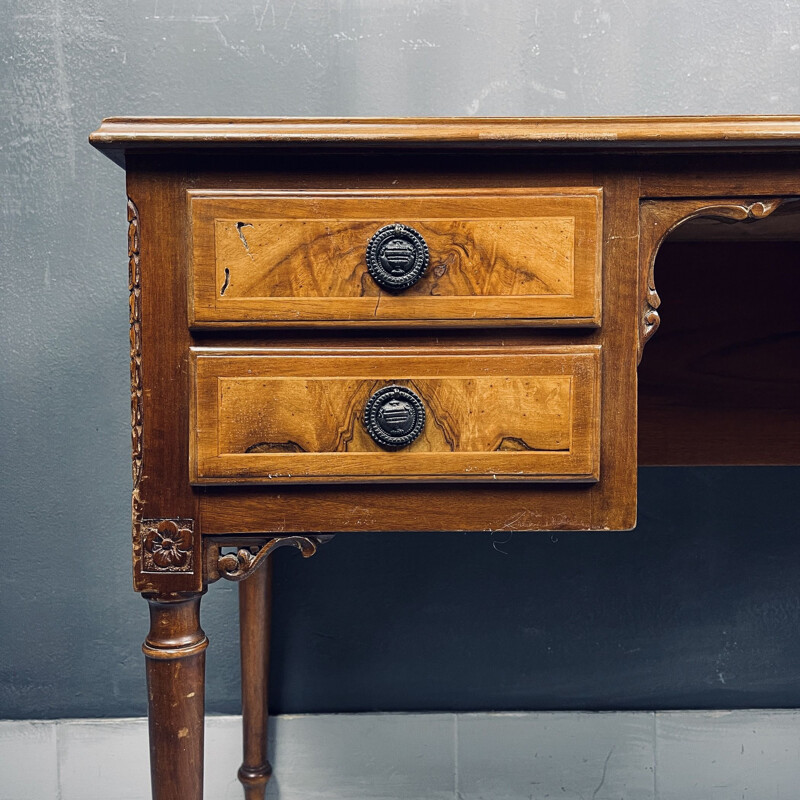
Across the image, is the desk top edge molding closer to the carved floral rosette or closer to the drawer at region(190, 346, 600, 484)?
the drawer at region(190, 346, 600, 484)

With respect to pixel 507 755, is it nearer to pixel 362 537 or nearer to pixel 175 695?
pixel 362 537

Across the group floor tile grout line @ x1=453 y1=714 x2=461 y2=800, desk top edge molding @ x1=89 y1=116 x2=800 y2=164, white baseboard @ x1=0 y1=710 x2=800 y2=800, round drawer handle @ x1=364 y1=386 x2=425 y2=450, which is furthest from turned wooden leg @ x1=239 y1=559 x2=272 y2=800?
desk top edge molding @ x1=89 y1=116 x2=800 y2=164

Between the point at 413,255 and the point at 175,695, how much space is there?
348 mm

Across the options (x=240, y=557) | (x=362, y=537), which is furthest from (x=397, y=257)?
(x=362, y=537)

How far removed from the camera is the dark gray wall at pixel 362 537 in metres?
0.92

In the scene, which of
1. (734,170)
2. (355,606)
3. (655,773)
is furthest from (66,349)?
(655,773)

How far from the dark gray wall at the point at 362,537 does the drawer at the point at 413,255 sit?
453 mm

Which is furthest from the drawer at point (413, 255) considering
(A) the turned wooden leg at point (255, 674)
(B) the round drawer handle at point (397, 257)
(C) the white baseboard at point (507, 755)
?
(C) the white baseboard at point (507, 755)

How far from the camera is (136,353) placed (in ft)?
1.72

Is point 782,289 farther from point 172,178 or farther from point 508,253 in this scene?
point 172,178

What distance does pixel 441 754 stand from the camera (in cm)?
98

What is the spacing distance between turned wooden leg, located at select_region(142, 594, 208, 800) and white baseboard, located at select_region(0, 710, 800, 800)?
1.51 feet

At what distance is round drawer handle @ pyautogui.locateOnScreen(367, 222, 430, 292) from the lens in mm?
518

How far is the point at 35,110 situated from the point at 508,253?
0.70m
